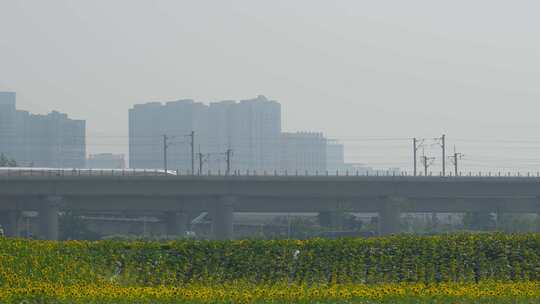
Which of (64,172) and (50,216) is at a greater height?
(64,172)

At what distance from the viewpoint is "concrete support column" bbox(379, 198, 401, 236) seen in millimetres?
103688

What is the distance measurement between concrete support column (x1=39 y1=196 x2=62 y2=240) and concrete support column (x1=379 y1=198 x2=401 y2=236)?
35.4 meters

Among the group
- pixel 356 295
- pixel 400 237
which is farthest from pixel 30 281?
pixel 400 237

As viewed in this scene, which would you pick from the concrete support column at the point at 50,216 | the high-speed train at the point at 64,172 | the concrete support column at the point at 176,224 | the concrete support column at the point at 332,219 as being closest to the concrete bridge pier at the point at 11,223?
the high-speed train at the point at 64,172

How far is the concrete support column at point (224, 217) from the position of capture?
10019cm

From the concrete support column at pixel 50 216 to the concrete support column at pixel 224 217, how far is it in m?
16.9

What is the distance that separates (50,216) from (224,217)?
18.1m

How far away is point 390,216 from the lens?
104312mm

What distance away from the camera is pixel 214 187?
330 feet

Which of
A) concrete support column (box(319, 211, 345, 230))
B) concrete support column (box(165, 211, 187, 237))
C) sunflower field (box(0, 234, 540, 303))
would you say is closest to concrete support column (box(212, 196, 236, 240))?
concrete support column (box(165, 211, 187, 237))

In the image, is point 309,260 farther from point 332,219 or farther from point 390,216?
point 332,219

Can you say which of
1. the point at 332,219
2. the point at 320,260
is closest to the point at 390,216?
the point at 332,219

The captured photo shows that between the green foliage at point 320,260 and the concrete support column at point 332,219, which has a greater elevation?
the green foliage at point 320,260

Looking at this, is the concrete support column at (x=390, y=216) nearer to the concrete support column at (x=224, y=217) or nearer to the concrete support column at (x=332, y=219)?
the concrete support column at (x=332, y=219)
